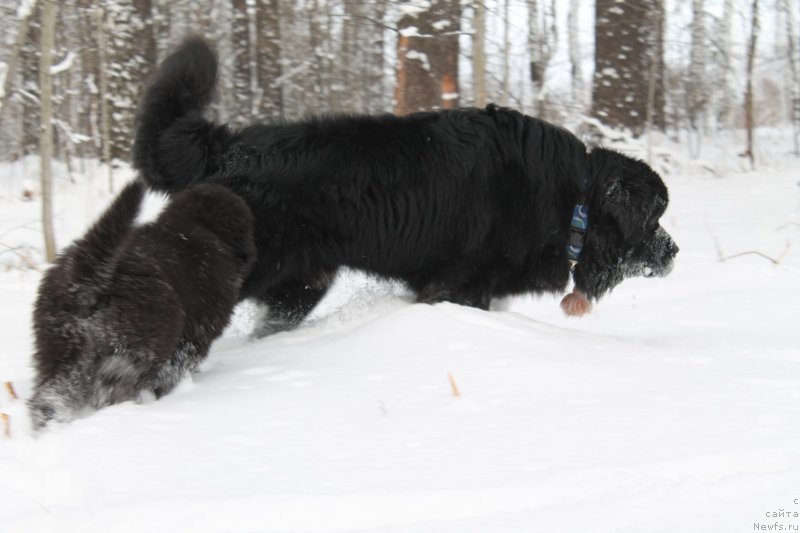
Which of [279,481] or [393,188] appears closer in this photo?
[279,481]

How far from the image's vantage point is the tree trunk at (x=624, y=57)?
10469 mm

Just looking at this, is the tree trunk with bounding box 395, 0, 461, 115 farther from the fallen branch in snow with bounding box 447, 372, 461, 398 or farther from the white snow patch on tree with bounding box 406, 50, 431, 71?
the fallen branch in snow with bounding box 447, 372, 461, 398

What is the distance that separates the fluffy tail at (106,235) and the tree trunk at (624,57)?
9019 millimetres

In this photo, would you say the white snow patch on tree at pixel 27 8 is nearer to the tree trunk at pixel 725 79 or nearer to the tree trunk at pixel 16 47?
the tree trunk at pixel 16 47

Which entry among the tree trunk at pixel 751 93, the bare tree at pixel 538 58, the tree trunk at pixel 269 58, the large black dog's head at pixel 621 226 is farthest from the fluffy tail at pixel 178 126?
the tree trunk at pixel 751 93

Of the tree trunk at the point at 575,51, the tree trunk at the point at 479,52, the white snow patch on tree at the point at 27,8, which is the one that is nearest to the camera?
the tree trunk at the point at 479,52

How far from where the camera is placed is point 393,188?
3686 mm

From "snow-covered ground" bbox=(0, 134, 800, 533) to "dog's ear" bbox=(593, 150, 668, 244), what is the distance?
0.69m

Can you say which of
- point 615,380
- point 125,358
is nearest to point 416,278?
point 615,380

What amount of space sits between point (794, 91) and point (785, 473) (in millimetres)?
16801

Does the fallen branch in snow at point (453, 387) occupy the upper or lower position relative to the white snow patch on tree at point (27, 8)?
lower

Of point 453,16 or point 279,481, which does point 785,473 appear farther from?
point 453,16

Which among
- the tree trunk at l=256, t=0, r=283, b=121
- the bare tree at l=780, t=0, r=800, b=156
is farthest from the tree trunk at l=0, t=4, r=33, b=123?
the bare tree at l=780, t=0, r=800, b=156

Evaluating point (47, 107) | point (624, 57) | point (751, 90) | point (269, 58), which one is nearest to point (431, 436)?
point (47, 107)
